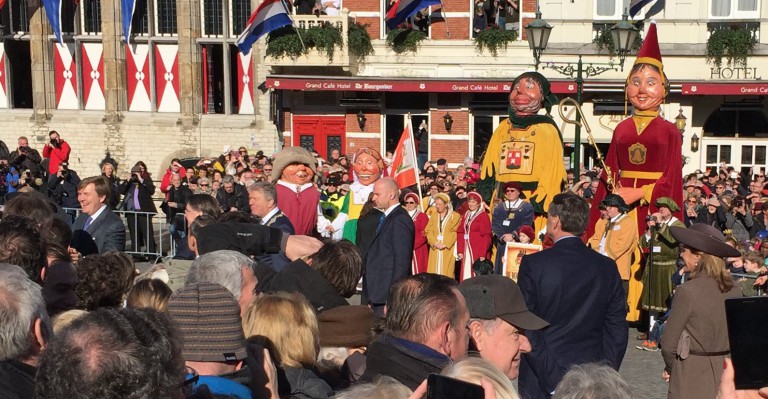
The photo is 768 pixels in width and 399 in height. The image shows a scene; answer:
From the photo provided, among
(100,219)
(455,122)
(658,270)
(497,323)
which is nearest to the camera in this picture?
(497,323)

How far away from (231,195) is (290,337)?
11365 millimetres

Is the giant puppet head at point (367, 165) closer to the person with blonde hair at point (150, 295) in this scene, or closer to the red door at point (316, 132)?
the person with blonde hair at point (150, 295)

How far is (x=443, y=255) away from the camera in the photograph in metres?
12.9

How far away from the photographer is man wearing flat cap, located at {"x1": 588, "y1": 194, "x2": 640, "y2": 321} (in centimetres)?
1047

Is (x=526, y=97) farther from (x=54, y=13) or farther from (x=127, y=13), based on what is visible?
(x=54, y=13)

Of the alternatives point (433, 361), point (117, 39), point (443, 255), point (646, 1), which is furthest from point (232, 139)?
point (433, 361)

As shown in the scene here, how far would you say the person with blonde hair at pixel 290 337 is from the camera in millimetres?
4461

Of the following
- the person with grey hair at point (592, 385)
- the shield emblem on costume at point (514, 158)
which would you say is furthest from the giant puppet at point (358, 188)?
the person with grey hair at point (592, 385)

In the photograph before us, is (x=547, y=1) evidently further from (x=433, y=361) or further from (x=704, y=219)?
(x=433, y=361)

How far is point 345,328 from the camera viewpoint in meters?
5.18

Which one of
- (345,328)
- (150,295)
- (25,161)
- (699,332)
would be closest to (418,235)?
(699,332)

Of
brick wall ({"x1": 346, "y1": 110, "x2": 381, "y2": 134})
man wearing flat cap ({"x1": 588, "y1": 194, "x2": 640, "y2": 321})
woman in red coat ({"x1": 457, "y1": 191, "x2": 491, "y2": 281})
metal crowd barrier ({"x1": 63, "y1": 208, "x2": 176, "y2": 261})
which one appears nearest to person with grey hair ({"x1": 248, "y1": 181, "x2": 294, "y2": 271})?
man wearing flat cap ({"x1": 588, "y1": 194, "x2": 640, "y2": 321})

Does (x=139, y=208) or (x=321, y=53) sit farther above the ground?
(x=321, y=53)

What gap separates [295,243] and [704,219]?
976 centimetres
